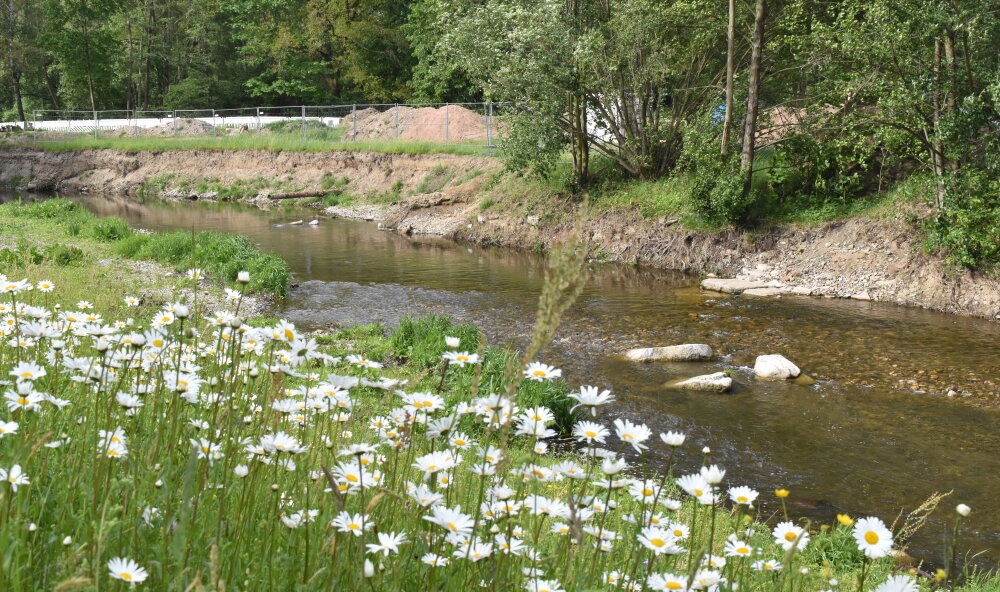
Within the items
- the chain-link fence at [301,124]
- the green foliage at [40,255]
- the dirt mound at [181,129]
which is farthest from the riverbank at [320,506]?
the dirt mound at [181,129]

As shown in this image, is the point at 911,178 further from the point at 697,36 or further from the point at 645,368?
the point at 645,368

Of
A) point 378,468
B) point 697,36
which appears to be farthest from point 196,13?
point 378,468

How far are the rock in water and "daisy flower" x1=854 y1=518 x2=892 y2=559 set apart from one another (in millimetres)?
8759

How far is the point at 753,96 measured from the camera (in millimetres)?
19250

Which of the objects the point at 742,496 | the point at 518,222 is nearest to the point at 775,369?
the point at 742,496

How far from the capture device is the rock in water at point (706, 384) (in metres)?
10.7

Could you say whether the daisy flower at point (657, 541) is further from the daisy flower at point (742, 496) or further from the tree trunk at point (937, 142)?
the tree trunk at point (937, 142)

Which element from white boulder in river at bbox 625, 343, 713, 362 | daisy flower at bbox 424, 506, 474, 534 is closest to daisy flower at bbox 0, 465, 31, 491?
daisy flower at bbox 424, 506, 474, 534

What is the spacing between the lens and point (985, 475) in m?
8.09

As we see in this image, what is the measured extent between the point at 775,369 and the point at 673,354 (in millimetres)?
1531

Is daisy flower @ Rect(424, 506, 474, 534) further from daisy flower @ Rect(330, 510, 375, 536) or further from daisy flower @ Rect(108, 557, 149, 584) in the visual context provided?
daisy flower @ Rect(108, 557, 149, 584)

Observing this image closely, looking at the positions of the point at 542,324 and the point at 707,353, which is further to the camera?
the point at 707,353

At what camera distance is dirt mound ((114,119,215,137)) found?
159 feet

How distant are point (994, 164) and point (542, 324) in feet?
54.9
